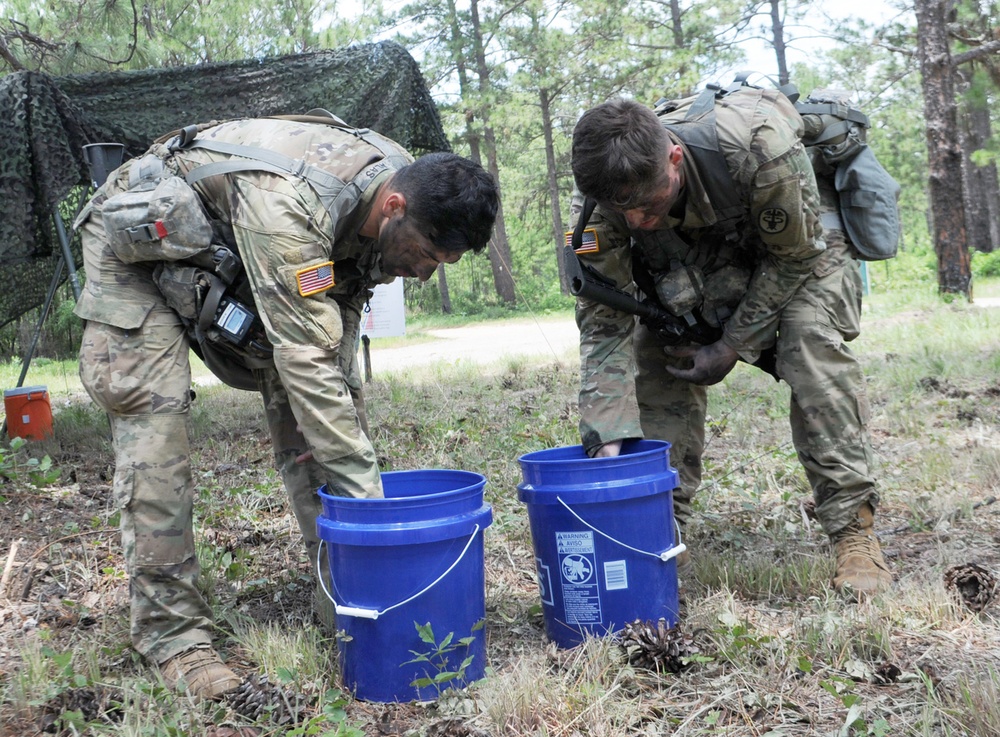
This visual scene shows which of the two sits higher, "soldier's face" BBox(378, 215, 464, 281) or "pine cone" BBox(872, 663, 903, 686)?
"soldier's face" BBox(378, 215, 464, 281)

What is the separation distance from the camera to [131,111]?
621 cm

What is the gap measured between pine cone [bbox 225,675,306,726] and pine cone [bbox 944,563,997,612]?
201 cm

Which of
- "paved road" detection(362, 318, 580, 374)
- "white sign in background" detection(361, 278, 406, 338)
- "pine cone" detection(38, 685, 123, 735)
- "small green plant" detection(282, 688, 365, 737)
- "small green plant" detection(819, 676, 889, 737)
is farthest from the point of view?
"paved road" detection(362, 318, 580, 374)

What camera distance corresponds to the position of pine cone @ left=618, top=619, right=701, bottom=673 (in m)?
2.55

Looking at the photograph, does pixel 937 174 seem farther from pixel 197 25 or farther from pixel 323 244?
pixel 323 244

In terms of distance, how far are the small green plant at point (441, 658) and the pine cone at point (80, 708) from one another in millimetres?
792

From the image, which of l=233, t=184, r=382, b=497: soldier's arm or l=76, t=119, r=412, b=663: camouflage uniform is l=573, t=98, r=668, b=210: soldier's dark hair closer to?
l=76, t=119, r=412, b=663: camouflage uniform

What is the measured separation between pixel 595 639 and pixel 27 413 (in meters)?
4.69

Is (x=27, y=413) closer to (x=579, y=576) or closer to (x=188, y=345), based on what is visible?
(x=188, y=345)

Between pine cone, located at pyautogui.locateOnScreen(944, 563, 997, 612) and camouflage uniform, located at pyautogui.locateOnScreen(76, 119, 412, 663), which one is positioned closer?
camouflage uniform, located at pyautogui.locateOnScreen(76, 119, 412, 663)

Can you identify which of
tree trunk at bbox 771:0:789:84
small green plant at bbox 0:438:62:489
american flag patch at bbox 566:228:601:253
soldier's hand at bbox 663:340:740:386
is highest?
tree trunk at bbox 771:0:789:84

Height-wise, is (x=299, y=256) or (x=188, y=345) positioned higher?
(x=299, y=256)

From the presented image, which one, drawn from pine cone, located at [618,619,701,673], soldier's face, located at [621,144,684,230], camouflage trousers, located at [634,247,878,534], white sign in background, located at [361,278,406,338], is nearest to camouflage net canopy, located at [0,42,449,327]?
white sign in background, located at [361,278,406,338]

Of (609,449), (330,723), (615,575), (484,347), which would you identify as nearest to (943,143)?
(484,347)
